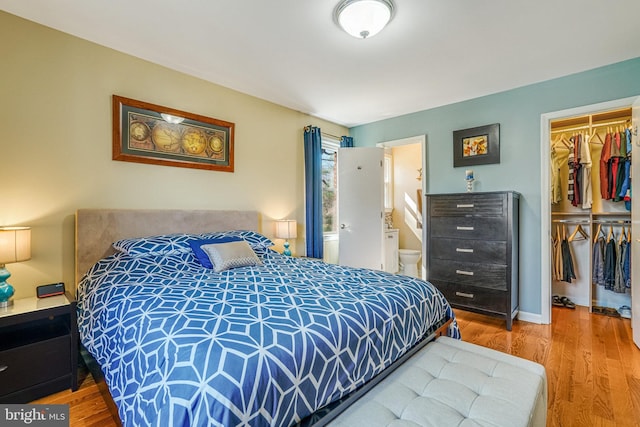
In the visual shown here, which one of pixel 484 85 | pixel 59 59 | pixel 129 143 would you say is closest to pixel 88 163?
pixel 129 143

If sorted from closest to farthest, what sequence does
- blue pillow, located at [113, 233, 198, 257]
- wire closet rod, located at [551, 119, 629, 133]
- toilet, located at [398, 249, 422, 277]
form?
blue pillow, located at [113, 233, 198, 257] → wire closet rod, located at [551, 119, 629, 133] → toilet, located at [398, 249, 422, 277]

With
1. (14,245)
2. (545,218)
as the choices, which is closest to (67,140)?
(14,245)

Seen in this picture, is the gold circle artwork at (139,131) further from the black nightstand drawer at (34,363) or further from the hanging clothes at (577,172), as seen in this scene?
the hanging clothes at (577,172)

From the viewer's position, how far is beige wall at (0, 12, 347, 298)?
212 cm

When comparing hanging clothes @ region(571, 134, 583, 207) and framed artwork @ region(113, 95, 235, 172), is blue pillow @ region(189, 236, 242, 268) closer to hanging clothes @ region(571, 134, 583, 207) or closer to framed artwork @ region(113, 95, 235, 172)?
framed artwork @ region(113, 95, 235, 172)

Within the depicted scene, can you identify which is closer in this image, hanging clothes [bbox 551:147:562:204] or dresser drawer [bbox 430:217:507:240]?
dresser drawer [bbox 430:217:507:240]

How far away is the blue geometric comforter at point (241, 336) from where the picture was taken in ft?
3.19

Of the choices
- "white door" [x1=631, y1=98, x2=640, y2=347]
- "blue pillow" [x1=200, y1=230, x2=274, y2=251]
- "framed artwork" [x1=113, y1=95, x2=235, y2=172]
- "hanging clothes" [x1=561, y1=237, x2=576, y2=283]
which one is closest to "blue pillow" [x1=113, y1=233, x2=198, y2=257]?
"blue pillow" [x1=200, y1=230, x2=274, y2=251]

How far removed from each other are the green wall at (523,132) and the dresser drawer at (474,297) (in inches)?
18.4

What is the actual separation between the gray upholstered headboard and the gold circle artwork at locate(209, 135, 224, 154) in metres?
0.65

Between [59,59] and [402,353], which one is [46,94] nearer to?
[59,59]

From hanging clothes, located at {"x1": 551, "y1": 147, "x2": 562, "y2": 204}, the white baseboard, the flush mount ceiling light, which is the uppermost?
the flush mount ceiling light

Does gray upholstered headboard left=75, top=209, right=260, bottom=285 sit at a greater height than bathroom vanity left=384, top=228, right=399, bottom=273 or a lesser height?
greater

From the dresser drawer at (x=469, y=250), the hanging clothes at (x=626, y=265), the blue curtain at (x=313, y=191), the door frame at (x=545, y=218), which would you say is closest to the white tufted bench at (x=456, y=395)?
the dresser drawer at (x=469, y=250)
